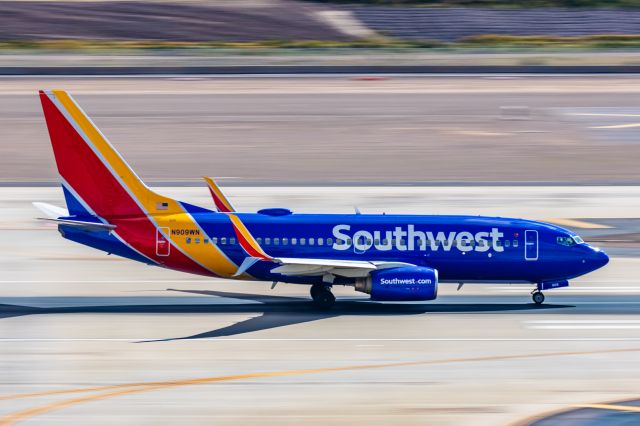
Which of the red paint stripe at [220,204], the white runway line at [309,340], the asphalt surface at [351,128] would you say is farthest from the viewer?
the asphalt surface at [351,128]

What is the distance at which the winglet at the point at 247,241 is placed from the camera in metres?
36.7

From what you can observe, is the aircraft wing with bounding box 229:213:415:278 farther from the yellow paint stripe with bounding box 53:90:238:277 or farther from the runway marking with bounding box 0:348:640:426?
the runway marking with bounding box 0:348:640:426

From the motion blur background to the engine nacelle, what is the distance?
900 millimetres

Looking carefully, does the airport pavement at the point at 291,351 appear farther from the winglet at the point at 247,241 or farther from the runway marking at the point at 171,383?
the winglet at the point at 247,241

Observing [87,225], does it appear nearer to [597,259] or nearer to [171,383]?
[171,383]

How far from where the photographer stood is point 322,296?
125 feet

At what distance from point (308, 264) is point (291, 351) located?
170 inches

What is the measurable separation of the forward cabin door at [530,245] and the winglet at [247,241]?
9181mm

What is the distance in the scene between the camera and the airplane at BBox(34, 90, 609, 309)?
37.8m

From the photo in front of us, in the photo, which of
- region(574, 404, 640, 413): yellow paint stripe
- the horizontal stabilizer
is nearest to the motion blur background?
region(574, 404, 640, 413): yellow paint stripe

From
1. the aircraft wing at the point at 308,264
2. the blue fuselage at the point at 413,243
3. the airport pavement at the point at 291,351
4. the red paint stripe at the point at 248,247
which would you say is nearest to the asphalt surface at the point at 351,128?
the airport pavement at the point at 291,351

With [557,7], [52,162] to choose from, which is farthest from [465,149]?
[557,7]

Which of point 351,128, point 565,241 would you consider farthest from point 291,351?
point 351,128

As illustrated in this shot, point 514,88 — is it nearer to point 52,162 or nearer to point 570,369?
point 52,162
